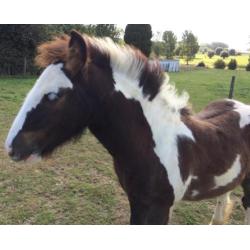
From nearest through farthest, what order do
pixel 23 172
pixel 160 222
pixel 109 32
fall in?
pixel 160 222, pixel 23 172, pixel 109 32

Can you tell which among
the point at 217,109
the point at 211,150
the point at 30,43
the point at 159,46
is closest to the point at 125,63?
the point at 211,150

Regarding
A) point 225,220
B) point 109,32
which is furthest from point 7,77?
point 225,220

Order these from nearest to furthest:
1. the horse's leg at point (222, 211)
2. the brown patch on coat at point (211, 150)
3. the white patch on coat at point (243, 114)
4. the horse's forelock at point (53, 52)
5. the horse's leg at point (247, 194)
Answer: the horse's forelock at point (53, 52), the brown patch on coat at point (211, 150), the white patch on coat at point (243, 114), the horse's leg at point (247, 194), the horse's leg at point (222, 211)

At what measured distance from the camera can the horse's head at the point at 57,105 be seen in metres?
1.78

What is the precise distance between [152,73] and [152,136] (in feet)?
1.39

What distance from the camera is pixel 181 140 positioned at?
232 centimetres

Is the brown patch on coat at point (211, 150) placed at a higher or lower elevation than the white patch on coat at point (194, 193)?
higher

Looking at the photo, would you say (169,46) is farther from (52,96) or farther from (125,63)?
(52,96)

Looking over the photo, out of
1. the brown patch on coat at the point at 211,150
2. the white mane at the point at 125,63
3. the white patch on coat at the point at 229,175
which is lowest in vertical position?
the white patch on coat at the point at 229,175

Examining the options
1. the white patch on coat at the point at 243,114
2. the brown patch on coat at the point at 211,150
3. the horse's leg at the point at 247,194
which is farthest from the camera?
the horse's leg at the point at 247,194

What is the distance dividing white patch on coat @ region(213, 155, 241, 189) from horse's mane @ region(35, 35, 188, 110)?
83 centimetres

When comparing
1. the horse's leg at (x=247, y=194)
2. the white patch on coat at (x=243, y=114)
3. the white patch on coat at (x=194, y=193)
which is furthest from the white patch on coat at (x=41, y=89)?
the horse's leg at (x=247, y=194)

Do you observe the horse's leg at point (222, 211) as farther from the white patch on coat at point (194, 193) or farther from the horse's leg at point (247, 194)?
the white patch on coat at point (194, 193)

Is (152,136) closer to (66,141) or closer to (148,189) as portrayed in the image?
(148,189)
